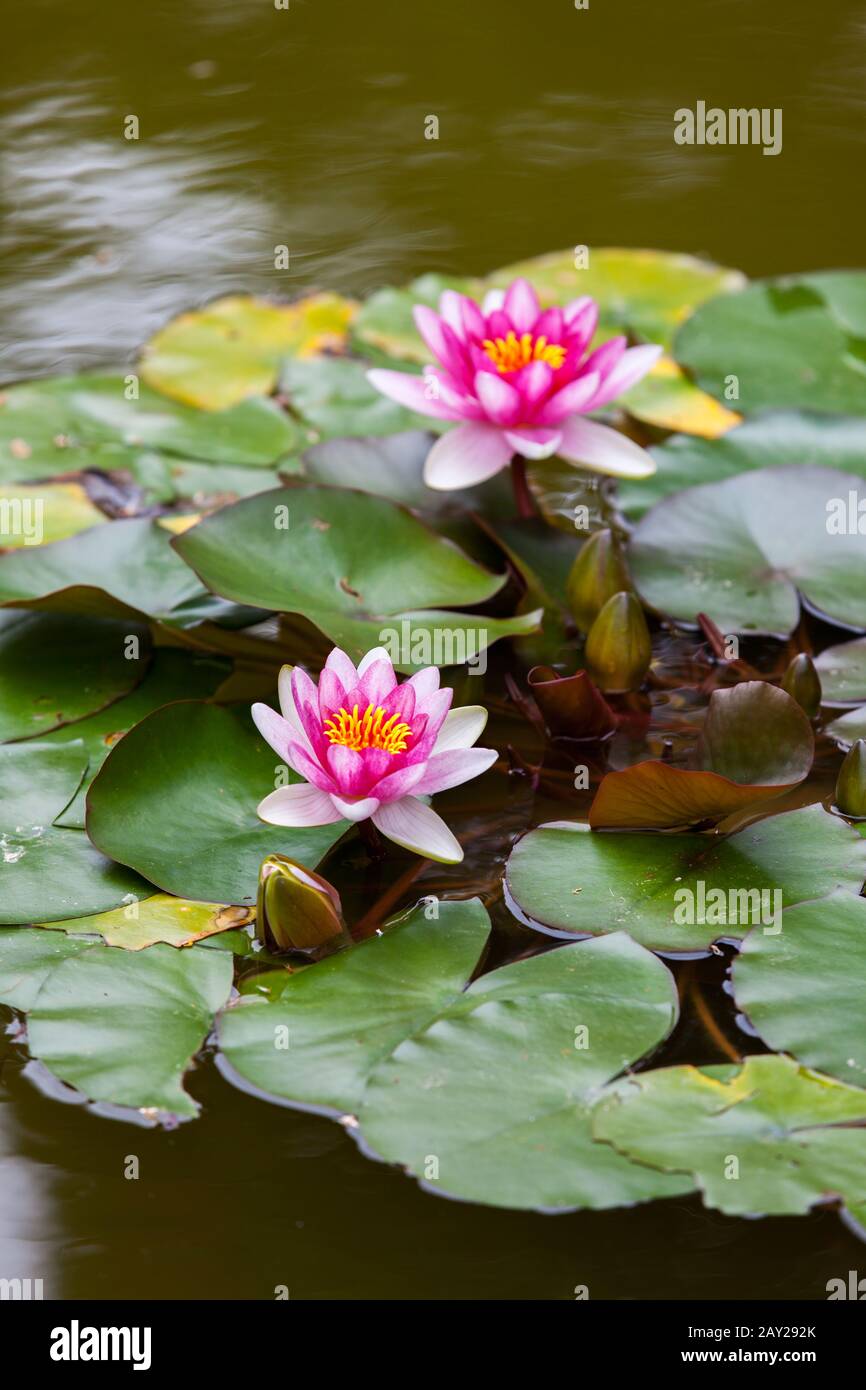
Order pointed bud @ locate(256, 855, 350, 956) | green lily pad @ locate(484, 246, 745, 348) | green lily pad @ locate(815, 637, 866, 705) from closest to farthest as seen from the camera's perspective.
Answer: pointed bud @ locate(256, 855, 350, 956), green lily pad @ locate(815, 637, 866, 705), green lily pad @ locate(484, 246, 745, 348)

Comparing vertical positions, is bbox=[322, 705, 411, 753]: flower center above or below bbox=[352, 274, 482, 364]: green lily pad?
below

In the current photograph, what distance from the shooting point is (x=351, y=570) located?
8.39ft

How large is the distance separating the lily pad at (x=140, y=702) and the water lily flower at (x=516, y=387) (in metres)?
0.54

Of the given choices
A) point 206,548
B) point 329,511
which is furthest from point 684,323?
point 206,548

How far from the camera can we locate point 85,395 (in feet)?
11.2

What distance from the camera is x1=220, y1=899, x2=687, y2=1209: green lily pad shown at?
167 cm

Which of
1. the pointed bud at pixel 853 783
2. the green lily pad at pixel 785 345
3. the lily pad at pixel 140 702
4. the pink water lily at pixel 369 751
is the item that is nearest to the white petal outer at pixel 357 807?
the pink water lily at pixel 369 751

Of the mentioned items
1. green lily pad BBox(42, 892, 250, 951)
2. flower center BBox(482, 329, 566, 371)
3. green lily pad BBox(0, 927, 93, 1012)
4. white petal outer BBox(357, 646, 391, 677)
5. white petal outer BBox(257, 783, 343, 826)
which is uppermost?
flower center BBox(482, 329, 566, 371)

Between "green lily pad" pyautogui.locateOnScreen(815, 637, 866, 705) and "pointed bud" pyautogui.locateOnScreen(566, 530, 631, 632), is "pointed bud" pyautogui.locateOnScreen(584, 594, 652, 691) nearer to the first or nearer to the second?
"pointed bud" pyautogui.locateOnScreen(566, 530, 631, 632)

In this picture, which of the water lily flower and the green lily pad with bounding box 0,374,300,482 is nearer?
the water lily flower

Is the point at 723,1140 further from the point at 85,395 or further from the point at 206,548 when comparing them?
the point at 85,395

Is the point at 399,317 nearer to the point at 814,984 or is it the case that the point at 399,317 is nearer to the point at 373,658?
the point at 373,658

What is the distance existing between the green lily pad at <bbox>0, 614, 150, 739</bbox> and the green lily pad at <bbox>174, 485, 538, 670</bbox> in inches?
10.2

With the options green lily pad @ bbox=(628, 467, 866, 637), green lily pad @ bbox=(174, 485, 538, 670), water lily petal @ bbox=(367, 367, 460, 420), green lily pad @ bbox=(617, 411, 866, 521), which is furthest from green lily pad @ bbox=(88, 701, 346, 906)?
green lily pad @ bbox=(617, 411, 866, 521)
